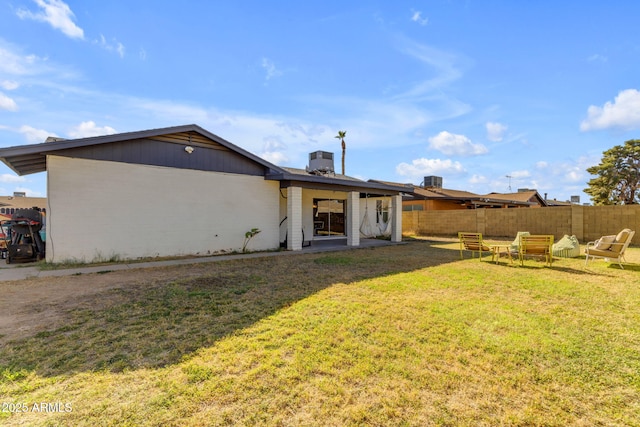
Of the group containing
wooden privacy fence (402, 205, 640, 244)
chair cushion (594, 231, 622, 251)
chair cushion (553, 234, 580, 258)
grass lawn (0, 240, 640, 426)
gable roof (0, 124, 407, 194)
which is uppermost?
gable roof (0, 124, 407, 194)

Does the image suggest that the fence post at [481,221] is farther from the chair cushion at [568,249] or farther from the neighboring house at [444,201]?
the chair cushion at [568,249]

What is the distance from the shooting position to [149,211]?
9.30 meters

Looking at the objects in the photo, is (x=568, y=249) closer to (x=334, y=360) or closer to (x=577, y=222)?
(x=577, y=222)

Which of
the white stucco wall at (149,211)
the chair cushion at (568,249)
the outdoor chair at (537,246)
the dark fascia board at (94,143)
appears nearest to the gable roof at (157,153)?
the dark fascia board at (94,143)

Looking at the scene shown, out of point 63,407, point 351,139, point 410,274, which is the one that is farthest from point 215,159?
point 351,139

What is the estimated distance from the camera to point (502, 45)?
1016 centimetres

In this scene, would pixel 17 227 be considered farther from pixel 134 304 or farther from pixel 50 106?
pixel 134 304

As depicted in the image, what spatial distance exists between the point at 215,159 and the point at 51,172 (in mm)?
4418

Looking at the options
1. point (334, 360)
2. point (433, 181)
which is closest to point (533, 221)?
point (433, 181)

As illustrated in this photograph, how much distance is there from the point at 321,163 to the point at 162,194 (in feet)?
27.8

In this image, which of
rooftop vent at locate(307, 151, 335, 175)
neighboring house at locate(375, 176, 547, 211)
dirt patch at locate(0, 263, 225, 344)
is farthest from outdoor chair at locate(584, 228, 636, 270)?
neighboring house at locate(375, 176, 547, 211)

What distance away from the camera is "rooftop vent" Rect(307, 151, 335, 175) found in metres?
15.8

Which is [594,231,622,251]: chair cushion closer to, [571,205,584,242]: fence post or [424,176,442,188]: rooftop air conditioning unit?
[571,205,584,242]: fence post

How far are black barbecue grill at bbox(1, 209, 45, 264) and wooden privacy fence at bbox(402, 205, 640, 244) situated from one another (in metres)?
18.6
